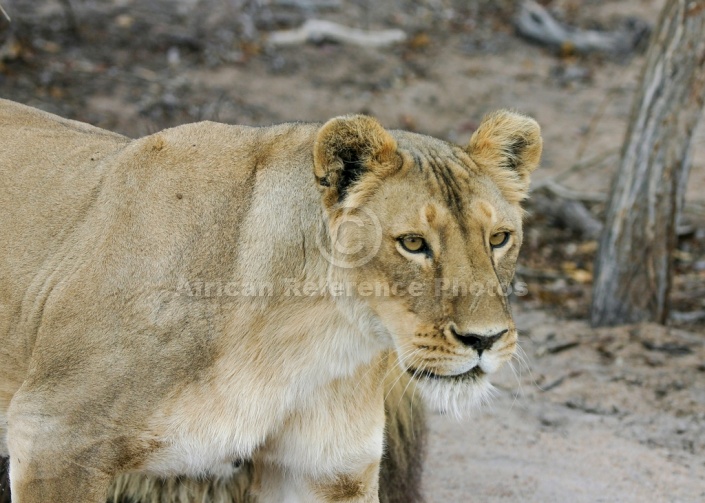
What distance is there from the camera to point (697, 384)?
17.5ft

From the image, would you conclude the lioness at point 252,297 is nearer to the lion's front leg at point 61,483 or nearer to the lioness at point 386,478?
the lion's front leg at point 61,483

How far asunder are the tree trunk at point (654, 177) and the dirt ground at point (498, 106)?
23 cm

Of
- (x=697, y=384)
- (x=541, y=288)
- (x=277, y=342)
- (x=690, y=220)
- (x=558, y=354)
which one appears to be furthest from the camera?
(x=690, y=220)

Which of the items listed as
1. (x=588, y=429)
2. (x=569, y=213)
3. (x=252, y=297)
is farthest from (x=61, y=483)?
(x=569, y=213)

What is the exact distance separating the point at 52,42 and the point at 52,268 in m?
6.74

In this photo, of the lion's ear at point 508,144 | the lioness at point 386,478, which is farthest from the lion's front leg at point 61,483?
the lion's ear at point 508,144

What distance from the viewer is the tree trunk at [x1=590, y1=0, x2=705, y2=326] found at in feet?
18.5

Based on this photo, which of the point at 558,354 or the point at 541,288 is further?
the point at 541,288

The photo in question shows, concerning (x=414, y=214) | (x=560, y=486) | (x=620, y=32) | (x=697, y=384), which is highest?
(x=620, y=32)

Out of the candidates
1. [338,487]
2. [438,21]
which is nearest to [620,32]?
[438,21]

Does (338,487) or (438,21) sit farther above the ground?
(438,21)

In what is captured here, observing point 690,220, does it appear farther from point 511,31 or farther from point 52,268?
point 52,268

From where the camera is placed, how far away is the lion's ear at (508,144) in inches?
129

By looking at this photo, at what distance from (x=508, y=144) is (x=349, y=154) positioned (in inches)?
26.3
